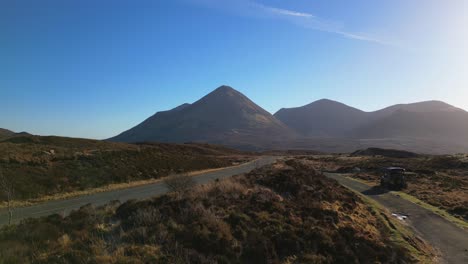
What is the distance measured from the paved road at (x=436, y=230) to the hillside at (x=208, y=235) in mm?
1234

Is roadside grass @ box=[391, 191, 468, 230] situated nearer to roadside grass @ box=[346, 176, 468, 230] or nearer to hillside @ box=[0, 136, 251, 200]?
roadside grass @ box=[346, 176, 468, 230]

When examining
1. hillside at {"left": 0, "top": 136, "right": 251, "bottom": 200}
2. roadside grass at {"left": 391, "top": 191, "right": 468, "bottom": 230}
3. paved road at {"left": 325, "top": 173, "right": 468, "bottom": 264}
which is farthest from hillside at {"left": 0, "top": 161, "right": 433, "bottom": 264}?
hillside at {"left": 0, "top": 136, "right": 251, "bottom": 200}

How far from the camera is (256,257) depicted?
10.6 meters

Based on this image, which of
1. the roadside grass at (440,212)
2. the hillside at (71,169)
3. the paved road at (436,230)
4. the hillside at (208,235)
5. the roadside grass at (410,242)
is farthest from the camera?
the hillside at (71,169)

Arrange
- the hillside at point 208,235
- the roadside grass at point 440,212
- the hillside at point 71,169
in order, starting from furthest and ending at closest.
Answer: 1. the hillside at point 71,169
2. the roadside grass at point 440,212
3. the hillside at point 208,235

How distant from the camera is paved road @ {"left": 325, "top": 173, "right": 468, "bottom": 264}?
17156mm

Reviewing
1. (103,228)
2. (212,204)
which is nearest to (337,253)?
(212,204)

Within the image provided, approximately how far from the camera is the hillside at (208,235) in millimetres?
8859

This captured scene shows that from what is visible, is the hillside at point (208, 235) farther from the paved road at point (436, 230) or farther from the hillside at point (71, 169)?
the hillside at point (71, 169)

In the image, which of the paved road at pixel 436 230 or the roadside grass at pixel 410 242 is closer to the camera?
the roadside grass at pixel 410 242

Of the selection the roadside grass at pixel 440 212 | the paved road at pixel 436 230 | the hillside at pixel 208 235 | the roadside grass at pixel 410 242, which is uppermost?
the hillside at pixel 208 235

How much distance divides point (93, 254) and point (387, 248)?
12.3 metres

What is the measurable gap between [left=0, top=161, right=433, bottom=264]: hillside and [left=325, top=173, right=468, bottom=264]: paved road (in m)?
1.23

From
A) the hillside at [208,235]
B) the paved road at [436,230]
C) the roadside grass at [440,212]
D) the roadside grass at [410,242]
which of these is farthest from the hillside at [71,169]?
the roadside grass at [440,212]
